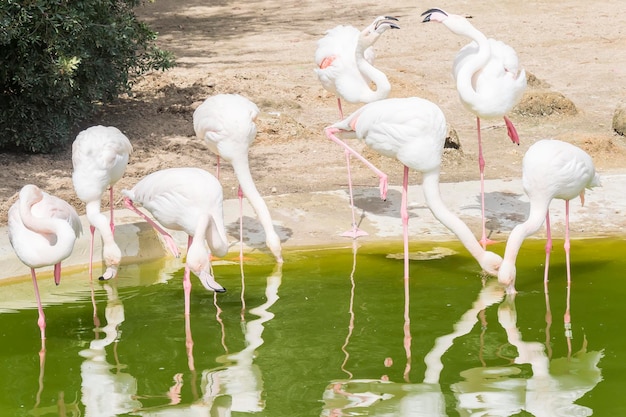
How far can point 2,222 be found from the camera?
7609 millimetres

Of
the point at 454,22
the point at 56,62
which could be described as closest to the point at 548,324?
the point at 454,22

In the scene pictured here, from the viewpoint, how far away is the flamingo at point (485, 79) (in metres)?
7.32

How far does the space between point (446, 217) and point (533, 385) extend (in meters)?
1.78

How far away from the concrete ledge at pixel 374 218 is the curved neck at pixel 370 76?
2.55ft

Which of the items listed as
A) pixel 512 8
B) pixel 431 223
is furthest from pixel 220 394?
pixel 512 8

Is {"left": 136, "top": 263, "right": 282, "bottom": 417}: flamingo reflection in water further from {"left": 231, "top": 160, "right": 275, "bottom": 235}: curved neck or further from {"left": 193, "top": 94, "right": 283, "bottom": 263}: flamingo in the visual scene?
{"left": 193, "top": 94, "right": 283, "bottom": 263}: flamingo

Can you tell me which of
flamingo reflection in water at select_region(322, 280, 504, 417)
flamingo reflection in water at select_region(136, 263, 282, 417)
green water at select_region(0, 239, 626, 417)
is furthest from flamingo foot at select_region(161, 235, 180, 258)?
flamingo reflection in water at select_region(322, 280, 504, 417)

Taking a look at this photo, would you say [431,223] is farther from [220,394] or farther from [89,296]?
[220,394]

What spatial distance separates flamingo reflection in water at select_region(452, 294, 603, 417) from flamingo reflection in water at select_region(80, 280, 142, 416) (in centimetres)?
153

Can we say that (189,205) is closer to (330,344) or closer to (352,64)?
(330,344)

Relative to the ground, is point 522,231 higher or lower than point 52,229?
lower

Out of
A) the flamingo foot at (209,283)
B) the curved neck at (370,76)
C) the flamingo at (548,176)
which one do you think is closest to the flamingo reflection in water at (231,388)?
the flamingo foot at (209,283)

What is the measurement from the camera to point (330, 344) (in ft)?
18.1

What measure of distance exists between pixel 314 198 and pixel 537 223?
2.18 meters
